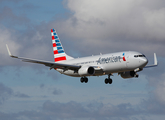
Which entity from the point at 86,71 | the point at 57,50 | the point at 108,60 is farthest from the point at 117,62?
the point at 57,50

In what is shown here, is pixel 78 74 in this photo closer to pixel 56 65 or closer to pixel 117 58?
pixel 56 65

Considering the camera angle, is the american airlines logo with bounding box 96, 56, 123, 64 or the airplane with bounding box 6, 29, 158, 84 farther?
the american airlines logo with bounding box 96, 56, 123, 64

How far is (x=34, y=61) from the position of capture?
6378cm

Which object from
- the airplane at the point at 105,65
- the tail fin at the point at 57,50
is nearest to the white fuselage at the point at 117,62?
the airplane at the point at 105,65

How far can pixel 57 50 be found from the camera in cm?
8444

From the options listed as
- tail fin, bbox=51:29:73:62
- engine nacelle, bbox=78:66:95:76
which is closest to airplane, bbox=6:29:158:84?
engine nacelle, bbox=78:66:95:76

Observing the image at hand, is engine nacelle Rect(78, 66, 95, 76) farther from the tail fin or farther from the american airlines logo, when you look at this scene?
the tail fin

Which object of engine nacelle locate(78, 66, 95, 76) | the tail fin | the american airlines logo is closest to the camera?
the american airlines logo

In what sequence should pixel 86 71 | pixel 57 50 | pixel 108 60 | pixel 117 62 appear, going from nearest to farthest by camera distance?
1. pixel 117 62
2. pixel 108 60
3. pixel 86 71
4. pixel 57 50

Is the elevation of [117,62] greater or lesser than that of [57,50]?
lesser

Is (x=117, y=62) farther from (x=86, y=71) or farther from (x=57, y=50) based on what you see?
(x=57, y=50)

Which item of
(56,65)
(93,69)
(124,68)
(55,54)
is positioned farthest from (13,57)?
(55,54)

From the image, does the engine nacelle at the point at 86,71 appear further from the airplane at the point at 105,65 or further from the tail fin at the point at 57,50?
the tail fin at the point at 57,50

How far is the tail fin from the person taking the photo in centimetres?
8246
